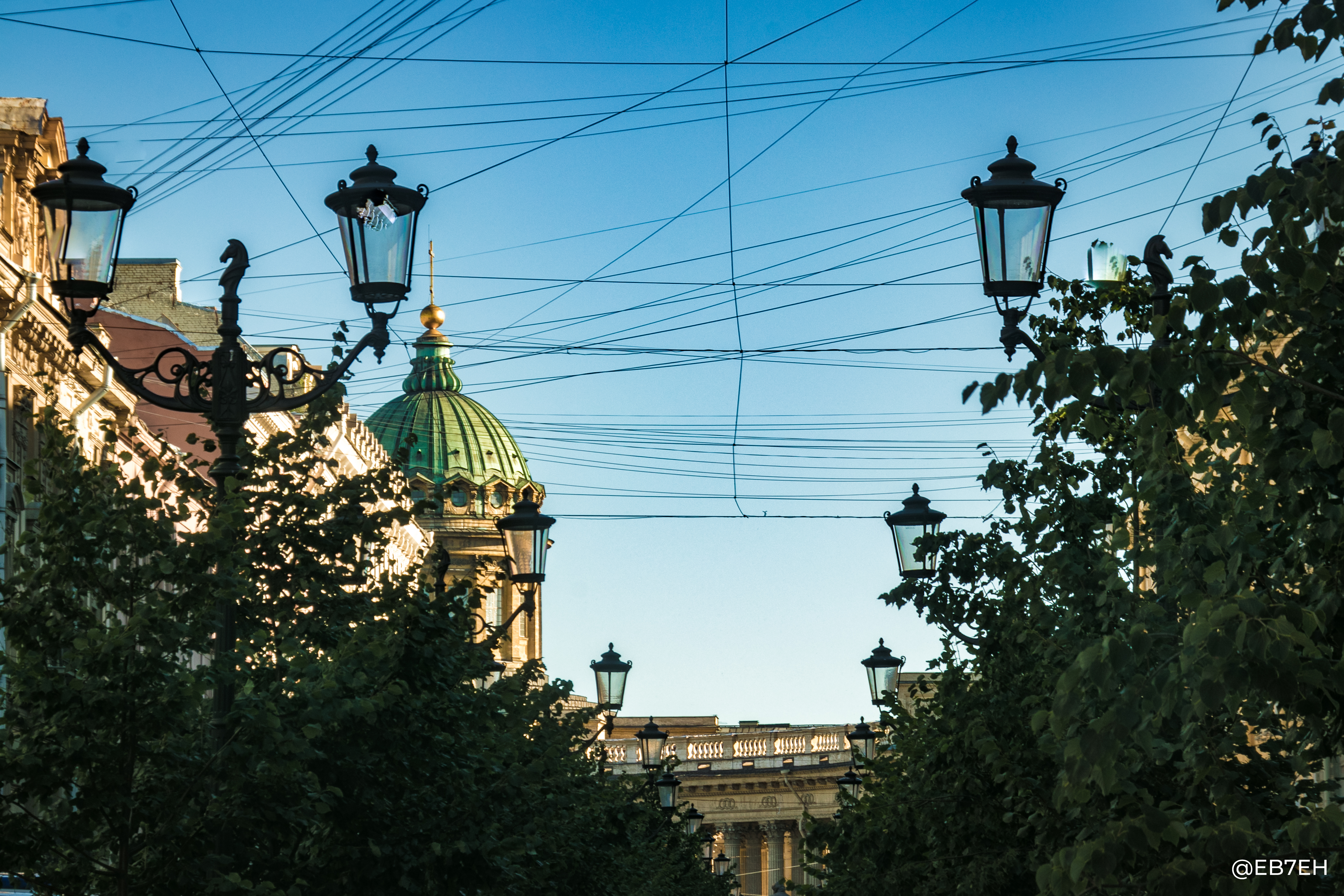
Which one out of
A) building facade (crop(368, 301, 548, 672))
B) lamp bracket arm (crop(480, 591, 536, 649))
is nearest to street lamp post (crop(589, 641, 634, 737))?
lamp bracket arm (crop(480, 591, 536, 649))

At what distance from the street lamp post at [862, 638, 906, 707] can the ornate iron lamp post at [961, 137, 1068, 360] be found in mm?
17421

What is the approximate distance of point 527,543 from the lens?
24438 mm

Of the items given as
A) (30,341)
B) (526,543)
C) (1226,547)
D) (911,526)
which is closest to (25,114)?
(30,341)

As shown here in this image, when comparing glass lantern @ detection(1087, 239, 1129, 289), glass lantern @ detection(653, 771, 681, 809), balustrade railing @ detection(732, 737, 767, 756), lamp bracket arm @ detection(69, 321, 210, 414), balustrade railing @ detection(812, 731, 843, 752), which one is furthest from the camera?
balustrade railing @ detection(732, 737, 767, 756)

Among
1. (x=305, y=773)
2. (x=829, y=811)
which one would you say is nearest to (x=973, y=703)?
(x=305, y=773)

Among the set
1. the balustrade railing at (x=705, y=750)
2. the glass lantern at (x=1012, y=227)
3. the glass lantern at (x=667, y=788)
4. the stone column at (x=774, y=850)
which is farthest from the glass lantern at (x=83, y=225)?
the balustrade railing at (x=705, y=750)

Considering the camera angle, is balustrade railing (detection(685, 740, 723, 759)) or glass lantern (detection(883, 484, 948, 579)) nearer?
glass lantern (detection(883, 484, 948, 579))

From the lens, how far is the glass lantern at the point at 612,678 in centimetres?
3288

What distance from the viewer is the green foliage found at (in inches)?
452

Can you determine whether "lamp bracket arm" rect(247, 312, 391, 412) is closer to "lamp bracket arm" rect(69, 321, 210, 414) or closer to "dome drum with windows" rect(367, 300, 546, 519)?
"lamp bracket arm" rect(69, 321, 210, 414)

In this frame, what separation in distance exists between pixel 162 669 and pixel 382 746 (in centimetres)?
364

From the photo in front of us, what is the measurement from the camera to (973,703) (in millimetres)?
16984

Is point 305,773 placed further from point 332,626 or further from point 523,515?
point 523,515

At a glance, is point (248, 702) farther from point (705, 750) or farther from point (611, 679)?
point (705, 750)
